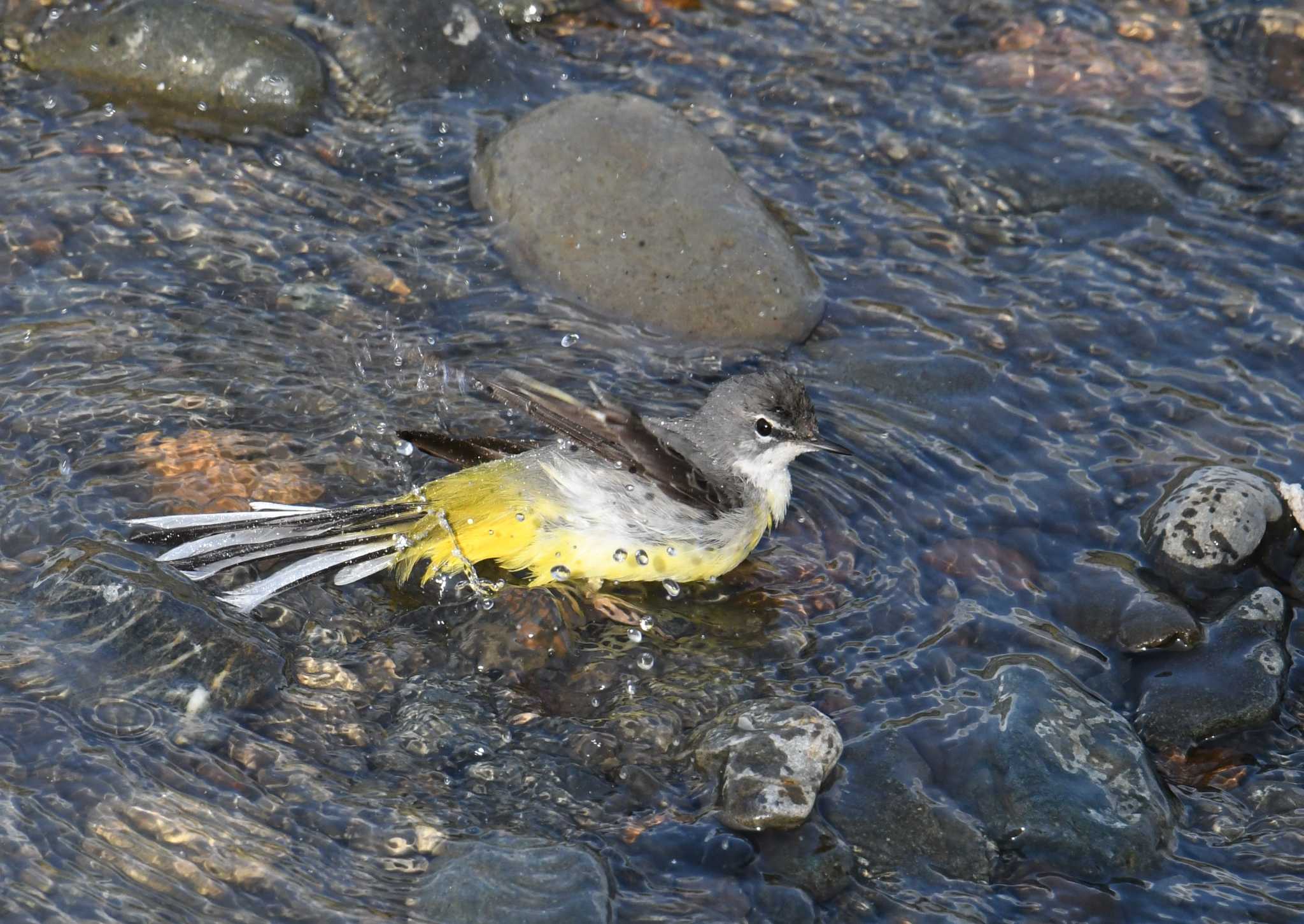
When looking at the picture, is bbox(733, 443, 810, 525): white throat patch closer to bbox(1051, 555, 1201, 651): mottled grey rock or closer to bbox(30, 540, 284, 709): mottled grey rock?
bbox(1051, 555, 1201, 651): mottled grey rock

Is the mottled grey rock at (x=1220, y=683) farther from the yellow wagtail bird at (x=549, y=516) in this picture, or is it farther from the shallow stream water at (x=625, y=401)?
the yellow wagtail bird at (x=549, y=516)

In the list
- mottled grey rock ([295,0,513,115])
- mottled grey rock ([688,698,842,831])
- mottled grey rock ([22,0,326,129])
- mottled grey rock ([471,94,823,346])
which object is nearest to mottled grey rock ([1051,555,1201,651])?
mottled grey rock ([688,698,842,831])

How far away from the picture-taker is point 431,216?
27.0 ft

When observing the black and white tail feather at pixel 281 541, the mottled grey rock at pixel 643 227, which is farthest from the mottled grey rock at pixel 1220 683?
the black and white tail feather at pixel 281 541

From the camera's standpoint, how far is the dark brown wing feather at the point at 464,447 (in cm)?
621

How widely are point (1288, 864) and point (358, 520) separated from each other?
12.8 ft

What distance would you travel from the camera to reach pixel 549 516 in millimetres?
6133

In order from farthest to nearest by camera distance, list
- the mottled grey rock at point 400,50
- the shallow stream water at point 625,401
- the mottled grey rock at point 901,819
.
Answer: the mottled grey rock at point 400,50, the mottled grey rock at point 901,819, the shallow stream water at point 625,401

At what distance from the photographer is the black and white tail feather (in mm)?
5742

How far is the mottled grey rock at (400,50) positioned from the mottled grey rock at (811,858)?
577cm

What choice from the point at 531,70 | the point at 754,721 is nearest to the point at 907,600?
the point at 754,721

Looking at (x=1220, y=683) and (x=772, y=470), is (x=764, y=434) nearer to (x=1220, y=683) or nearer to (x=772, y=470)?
(x=772, y=470)

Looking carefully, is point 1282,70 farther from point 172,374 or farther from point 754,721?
point 172,374

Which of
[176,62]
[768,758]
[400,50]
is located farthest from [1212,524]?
[176,62]
